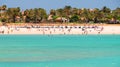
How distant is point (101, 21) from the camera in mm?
92000

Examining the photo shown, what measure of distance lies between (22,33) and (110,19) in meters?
32.6

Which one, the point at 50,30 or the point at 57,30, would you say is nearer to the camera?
the point at 50,30

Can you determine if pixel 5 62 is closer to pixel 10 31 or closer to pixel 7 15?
pixel 10 31

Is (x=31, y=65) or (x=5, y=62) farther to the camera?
(x=5, y=62)

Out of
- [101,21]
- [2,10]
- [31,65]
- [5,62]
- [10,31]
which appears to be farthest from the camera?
[2,10]

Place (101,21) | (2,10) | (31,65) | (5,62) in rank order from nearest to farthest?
1. (31,65)
2. (5,62)
3. (101,21)
4. (2,10)

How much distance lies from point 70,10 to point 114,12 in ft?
35.4

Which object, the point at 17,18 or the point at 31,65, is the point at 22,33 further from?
the point at 31,65

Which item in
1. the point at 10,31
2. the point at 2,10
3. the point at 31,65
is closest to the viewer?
the point at 31,65

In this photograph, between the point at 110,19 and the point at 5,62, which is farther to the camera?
→ the point at 110,19

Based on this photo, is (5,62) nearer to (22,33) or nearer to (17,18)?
(22,33)

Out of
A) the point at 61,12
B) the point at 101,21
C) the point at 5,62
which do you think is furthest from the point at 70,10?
the point at 5,62

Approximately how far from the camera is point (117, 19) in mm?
93750

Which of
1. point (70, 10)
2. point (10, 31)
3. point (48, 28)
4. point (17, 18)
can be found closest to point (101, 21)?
point (70, 10)
